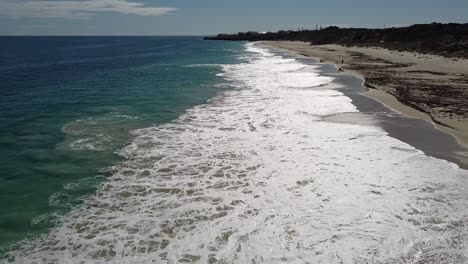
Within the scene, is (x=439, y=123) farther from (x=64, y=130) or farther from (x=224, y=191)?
(x=64, y=130)

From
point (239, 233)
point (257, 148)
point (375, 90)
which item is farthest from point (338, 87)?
point (239, 233)

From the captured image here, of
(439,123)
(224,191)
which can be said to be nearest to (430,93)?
(439,123)

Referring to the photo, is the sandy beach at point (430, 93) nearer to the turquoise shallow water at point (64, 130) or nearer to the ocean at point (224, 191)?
the ocean at point (224, 191)

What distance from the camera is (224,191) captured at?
424 inches

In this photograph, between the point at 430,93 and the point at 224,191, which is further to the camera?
the point at 430,93

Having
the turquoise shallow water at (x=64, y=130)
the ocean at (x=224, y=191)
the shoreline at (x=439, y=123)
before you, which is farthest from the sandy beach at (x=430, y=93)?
the turquoise shallow water at (x=64, y=130)

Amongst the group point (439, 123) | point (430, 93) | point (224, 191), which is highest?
point (430, 93)

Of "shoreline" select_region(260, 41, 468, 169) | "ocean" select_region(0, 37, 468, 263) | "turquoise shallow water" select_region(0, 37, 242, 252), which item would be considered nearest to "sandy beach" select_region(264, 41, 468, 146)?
"shoreline" select_region(260, 41, 468, 169)

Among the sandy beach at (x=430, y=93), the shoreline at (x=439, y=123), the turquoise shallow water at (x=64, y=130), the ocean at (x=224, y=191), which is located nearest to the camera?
the ocean at (x=224, y=191)

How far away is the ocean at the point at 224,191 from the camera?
8047 mm

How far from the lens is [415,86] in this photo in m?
26.2

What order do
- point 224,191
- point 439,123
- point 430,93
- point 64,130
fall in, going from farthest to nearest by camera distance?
point 430,93 → point 64,130 → point 439,123 → point 224,191

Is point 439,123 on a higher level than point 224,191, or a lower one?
higher

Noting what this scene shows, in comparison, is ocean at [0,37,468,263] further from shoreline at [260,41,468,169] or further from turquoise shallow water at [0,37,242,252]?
shoreline at [260,41,468,169]
